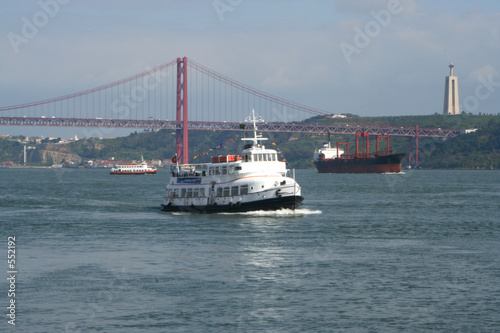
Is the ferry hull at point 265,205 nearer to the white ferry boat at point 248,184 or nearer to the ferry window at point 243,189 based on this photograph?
the white ferry boat at point 248,184

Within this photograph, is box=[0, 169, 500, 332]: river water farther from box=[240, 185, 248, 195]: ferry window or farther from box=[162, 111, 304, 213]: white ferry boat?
box=[240, 185, 248, 195]: ferry window

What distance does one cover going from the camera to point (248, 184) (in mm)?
58281

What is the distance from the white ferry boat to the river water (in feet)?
4.35

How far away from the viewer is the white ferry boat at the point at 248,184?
2288 inches

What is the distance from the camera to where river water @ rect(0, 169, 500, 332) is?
83.5 feet

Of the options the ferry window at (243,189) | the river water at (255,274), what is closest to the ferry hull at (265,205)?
the river water at (255,274)

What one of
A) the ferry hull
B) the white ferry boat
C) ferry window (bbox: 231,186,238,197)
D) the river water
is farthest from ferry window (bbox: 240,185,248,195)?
the river water

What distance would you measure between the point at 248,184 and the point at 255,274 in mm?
25156

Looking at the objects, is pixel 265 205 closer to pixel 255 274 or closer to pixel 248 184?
pixel 248 184

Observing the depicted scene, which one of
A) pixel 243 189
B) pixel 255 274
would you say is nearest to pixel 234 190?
pixel 243 189

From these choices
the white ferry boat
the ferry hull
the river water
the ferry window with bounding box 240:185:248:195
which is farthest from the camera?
the ferry window with bounding box 240:185:248:195

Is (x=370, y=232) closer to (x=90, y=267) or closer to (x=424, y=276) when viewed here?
(x=424, y=276)

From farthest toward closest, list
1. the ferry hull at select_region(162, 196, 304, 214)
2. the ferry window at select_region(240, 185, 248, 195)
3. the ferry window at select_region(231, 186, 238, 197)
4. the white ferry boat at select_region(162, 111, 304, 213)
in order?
the ferry window at select_region(231, 186, 238, 197)
the ferry window at select_region(240, 185, 248, 195)
the ferry hull at select_region(162, 196, 304, 214)
the white ferry boat at select_region(162, 111, 304, 213)

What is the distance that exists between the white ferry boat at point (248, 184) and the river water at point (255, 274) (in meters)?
1.32
